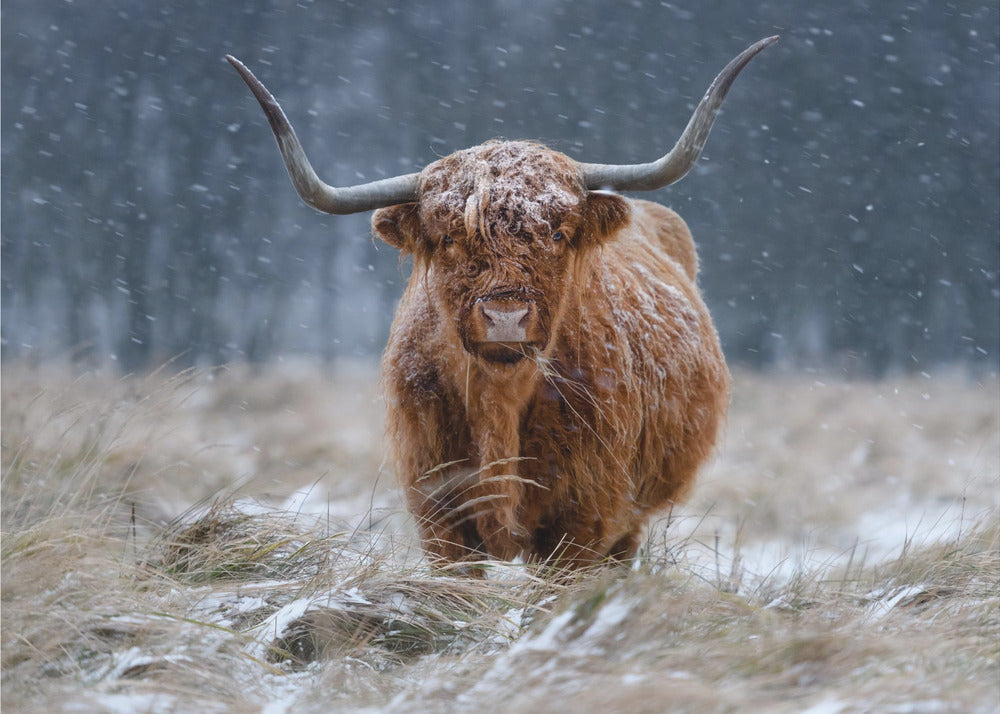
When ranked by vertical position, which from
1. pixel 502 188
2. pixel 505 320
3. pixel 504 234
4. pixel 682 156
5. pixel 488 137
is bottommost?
pixel 505 320

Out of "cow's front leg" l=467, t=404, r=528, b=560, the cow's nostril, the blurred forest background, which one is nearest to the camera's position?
the cow's nostril

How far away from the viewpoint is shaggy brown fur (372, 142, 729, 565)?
380 cm

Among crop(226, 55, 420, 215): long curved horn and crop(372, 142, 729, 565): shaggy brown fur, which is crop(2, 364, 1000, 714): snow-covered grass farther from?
crop(226, 55, 420, 215): long curved horn

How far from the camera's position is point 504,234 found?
376 cm

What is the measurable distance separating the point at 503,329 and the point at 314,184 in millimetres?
1044

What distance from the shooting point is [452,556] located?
156 inches

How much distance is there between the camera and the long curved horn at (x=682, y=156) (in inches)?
146

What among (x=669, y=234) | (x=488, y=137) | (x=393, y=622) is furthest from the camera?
(x=488, y=137)

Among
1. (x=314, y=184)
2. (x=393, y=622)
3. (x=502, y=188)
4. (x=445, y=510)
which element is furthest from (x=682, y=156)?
(x=393, y=622)

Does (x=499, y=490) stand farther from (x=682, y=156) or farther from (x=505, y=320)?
(x=682, y=156)

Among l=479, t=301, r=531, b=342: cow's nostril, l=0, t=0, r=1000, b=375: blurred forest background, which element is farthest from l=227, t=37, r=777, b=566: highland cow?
l=0, t=0, r=1000, b=375: blurred forest background

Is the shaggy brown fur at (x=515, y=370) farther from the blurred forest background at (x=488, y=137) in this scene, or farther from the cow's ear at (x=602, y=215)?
the blurred forest background at (x=488, y=137)

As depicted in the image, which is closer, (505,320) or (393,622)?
(393,622)

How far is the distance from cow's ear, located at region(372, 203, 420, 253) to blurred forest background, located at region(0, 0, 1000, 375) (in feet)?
32.1
